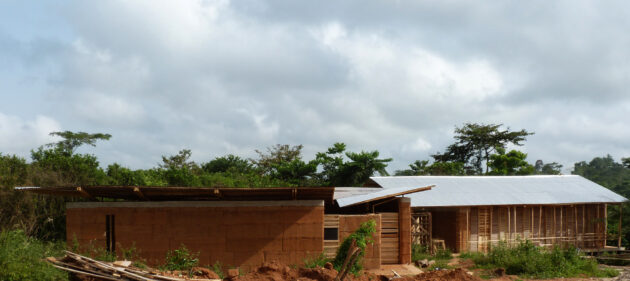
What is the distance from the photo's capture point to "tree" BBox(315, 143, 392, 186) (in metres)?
31.4

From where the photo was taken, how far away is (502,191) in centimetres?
2231

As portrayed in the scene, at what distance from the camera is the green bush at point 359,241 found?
46.0 feet

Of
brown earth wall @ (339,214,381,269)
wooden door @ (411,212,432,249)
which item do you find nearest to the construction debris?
brown earth wall @ (339,214,381,269)

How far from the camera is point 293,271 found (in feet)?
40.4

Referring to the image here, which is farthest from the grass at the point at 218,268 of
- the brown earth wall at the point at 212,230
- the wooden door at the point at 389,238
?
the wooden door at the point at 389,238

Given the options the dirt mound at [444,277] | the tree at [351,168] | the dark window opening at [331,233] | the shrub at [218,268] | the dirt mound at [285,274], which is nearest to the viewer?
the dirt mound at [285,274]

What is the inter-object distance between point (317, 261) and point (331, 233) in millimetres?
996

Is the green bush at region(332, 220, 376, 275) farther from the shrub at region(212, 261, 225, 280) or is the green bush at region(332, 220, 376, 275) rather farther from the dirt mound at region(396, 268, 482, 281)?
the shrub at region(212, 261, 225, 280)

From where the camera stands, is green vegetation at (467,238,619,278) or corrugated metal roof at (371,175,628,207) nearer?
green vegetation at (467,238,619,278)

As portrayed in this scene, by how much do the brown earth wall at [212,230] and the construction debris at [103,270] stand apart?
2060 mm

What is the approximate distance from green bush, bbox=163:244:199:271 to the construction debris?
1810 millimetres

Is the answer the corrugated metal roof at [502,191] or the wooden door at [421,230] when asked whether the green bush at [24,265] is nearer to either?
the wooden door at [421,230]

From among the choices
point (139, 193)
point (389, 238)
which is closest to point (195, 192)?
point (139, 193)

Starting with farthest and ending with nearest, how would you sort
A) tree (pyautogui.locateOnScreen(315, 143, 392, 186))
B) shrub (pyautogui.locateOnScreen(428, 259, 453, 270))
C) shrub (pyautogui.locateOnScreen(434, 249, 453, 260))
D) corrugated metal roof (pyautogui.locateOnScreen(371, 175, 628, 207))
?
tree (pyautogui.locateOnScreen(315, 143, 392, 186))
corrugated metal roof (pyautogui.locateOnScreen(371, 175, 628, 207))
shrub (pyautogui.locateOnScreen(434, 249, 453, 260))
shrub (pyautogui.locateOnScreen(428, 259, 453, 270))
